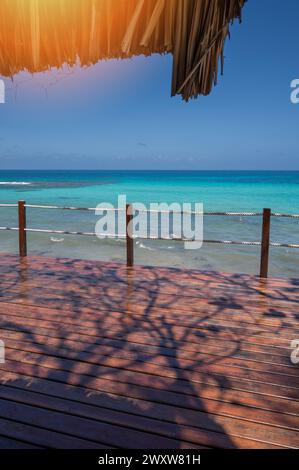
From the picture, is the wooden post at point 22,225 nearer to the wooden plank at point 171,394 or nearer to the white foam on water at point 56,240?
the wooden plank at point 171,394

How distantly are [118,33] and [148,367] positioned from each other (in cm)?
285

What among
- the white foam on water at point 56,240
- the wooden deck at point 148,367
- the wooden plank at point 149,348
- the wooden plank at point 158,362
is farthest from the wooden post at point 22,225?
the white foam on water at point 56,240

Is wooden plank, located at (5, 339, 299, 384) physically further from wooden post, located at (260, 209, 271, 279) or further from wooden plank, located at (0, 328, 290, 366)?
wooden post, located at (260, 209, 271, 279)

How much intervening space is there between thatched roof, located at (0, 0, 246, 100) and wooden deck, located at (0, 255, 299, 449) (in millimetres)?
2074

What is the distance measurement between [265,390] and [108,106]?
71.6 meters

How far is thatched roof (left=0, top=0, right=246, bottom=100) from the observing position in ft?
8.35

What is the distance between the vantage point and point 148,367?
2.54 m

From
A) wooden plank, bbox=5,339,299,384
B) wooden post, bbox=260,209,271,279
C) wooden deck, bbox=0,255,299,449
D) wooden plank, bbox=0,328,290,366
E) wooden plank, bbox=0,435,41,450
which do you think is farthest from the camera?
wooden post, bbox=260,209,271,279

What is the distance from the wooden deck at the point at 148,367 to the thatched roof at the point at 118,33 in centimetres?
207

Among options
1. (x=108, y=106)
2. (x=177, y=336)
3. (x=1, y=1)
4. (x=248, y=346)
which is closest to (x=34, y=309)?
(x=177, y=336)

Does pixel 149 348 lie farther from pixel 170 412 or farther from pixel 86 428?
pixel 86 428

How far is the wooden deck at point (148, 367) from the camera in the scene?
1.89 m

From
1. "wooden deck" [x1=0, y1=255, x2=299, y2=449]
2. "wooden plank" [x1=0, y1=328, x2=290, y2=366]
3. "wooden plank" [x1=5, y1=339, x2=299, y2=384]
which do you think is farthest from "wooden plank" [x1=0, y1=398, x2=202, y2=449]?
"wooden plank" [x1=0, y1=328, x2=290, y2=366]
